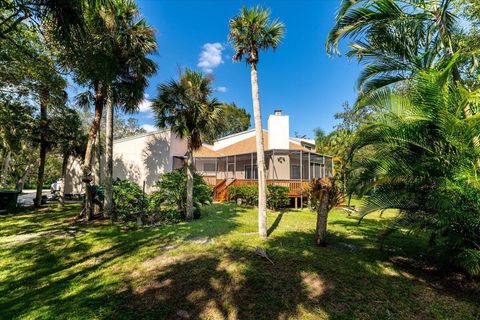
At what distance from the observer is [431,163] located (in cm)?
436

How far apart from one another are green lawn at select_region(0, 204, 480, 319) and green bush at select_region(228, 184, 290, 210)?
623cm

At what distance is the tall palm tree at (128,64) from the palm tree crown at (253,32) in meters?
4.77

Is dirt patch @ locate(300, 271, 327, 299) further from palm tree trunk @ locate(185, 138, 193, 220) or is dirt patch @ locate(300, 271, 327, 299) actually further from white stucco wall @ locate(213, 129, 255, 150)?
white stucco wall @ locate(213, 129, 255, 150)

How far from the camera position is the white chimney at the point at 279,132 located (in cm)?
1997

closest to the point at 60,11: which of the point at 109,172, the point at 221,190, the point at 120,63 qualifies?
the point at 120,63

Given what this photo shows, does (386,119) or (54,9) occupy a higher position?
(54,9)

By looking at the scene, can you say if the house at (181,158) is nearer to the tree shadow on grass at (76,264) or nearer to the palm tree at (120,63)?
the palm tree at (120,63)

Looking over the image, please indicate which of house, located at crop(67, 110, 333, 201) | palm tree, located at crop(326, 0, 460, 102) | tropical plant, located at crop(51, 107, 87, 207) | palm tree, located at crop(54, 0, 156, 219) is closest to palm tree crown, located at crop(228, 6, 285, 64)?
palm tree, located at crop(326, 0, 460, 102)

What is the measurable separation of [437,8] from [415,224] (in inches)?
175

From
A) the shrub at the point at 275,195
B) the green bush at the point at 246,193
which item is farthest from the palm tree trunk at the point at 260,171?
the green bush at the point at 246,193

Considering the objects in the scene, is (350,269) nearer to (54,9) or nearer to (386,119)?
(386,119)

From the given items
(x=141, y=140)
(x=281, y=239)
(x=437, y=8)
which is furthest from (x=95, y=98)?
(x=437, y=8)

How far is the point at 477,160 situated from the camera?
13.6 feet

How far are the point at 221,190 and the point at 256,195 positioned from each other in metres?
4.07
